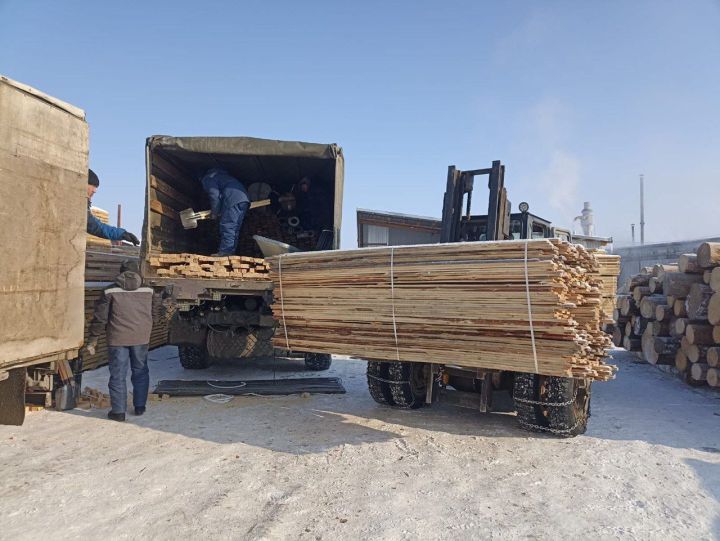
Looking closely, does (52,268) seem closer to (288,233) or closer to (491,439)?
(491,439)

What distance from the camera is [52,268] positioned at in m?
3.87

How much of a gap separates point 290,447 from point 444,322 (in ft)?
5.83

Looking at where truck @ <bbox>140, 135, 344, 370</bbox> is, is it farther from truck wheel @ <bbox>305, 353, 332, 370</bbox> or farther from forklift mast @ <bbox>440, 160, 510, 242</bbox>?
forklift mast @ <bbox>440, 160, 510, 242</bbox>

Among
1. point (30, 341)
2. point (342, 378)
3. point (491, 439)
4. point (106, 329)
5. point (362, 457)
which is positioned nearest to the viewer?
point (30, 341)

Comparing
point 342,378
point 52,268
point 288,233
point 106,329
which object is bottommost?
point 342,378

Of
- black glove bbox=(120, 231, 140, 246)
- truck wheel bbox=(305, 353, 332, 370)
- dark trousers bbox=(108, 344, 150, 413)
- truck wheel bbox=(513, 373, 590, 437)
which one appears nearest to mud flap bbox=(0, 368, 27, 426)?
dark trousers bbox=(108, 344, 150, 413)

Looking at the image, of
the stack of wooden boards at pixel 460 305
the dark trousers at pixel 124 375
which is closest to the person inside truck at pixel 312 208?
the stack of wooden boards at pixel 460 305

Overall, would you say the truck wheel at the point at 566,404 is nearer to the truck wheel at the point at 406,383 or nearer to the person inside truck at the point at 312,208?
the truck wheel at the point at 406,383

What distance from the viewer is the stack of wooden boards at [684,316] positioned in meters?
7.02

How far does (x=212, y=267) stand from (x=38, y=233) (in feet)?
8.30

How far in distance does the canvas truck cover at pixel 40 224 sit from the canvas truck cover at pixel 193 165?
7.22ft

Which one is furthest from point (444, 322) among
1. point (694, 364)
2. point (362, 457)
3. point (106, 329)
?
point (694, 364)

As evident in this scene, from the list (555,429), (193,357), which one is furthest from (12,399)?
(555,429)

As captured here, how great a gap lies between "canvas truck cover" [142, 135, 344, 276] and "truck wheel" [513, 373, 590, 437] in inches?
131
